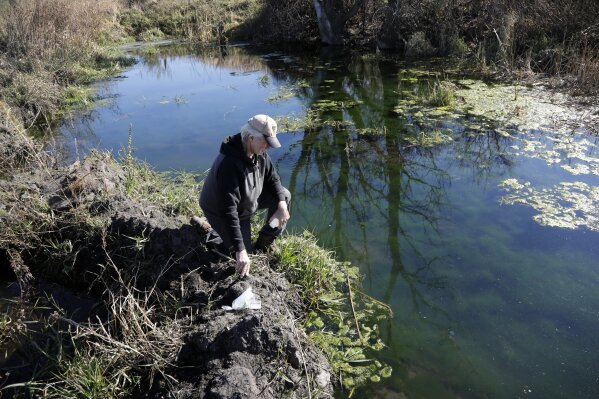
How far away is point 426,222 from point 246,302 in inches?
106

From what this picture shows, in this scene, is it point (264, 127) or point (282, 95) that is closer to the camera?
point (264, 127)

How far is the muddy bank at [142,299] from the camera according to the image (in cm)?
276

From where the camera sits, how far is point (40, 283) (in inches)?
163

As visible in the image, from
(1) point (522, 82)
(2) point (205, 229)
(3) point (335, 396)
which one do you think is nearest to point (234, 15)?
(1) point (522, 82)

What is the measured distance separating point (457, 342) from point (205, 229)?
2169mm

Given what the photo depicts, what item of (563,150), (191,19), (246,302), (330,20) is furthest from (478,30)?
(191,19)

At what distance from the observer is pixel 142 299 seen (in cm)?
347

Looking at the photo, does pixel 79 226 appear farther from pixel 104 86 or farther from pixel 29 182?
pixel 104 86

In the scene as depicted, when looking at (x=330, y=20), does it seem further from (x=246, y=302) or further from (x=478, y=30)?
(x=246, y=302)

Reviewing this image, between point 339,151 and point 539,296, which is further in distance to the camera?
point 339,151

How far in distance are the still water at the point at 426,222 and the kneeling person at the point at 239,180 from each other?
138cm

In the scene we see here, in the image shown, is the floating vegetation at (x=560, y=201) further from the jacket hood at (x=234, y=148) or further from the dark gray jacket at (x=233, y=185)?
the jacket hood at (x=234, y=148)

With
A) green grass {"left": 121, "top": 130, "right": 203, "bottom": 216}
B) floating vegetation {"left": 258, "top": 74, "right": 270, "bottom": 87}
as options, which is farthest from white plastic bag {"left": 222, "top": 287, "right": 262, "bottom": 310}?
floating vegetation {"left": 258, "top": 74, "right": 270, "bottom": 87}

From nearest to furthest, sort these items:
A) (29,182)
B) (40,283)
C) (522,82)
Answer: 1. (40,283)
2. (29,182)
3. (522,82)
